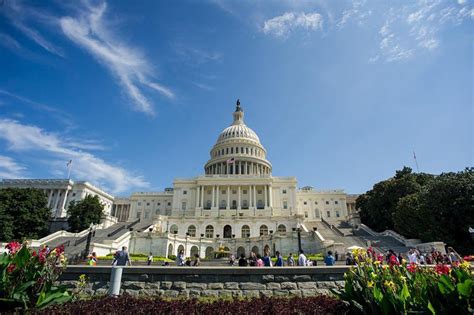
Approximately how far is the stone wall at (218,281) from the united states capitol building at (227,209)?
32.7 meters

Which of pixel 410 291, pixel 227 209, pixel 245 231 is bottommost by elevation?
pixel 410 291

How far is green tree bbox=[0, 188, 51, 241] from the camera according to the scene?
4925 cm

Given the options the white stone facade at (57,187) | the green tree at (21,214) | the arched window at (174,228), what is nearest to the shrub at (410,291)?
the green tree at (21,214)

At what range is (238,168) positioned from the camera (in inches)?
3593

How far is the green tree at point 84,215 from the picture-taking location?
59.6 m

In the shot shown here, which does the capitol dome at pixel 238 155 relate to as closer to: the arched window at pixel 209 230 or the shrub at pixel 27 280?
the arched window at pixel 209 230

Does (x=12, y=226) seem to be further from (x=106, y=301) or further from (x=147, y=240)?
(x=106, y=301)

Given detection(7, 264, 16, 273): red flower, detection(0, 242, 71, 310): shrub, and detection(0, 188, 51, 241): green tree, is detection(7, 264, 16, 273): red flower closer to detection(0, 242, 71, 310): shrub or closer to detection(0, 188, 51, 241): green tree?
detection(0, 242, 71, 310): shrub

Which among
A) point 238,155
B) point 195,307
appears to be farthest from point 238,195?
point 195,307

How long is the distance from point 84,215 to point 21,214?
11003mm

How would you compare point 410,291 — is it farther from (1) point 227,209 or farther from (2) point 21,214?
(1) point 227,209

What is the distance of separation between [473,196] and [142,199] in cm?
8823

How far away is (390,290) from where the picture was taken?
5574 mm

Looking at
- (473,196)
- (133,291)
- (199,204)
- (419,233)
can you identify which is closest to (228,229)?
(199,204)
